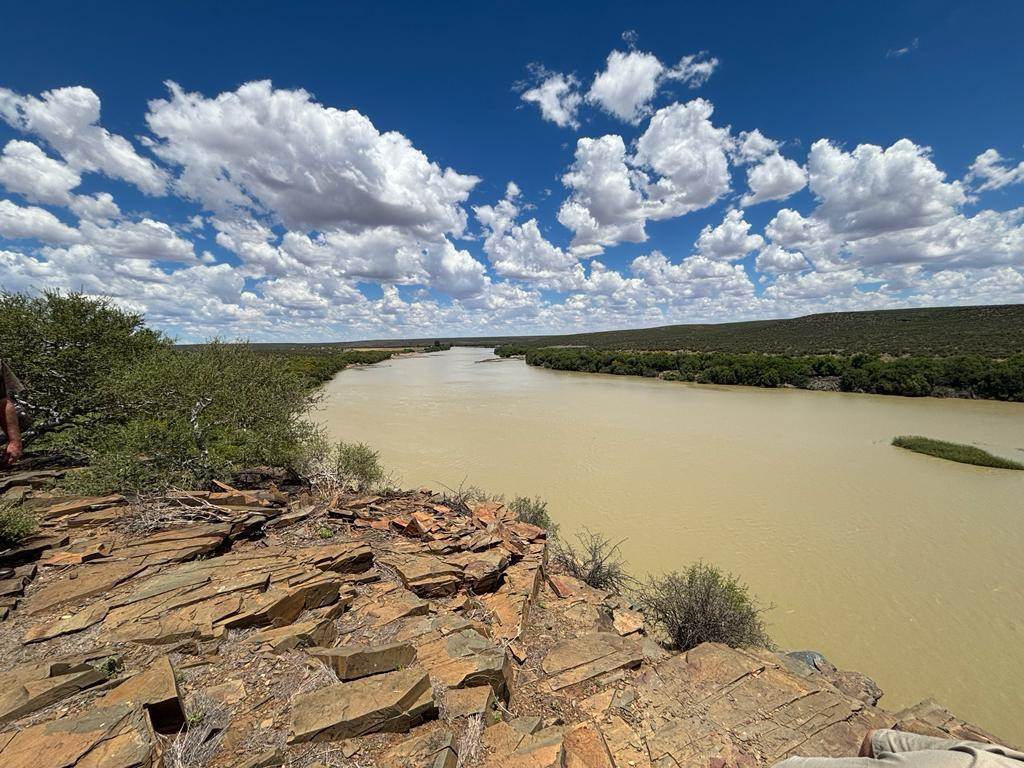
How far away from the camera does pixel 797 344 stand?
7231cm

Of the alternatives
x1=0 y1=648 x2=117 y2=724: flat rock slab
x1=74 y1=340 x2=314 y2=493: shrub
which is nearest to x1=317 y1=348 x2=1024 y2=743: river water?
x1=74 y1=340 x2=314 y2=493: shrub

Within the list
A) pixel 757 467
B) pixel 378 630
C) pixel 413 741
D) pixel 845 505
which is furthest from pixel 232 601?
pixel 757 467

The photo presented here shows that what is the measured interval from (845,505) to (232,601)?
59.3 feet

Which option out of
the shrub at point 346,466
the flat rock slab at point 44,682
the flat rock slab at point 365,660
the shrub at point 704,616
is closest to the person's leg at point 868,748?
the flat rock slab at point 365,660

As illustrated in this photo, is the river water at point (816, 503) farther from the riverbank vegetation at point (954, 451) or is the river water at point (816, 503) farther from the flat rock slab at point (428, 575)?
the flat rock slab at point (428, 575)

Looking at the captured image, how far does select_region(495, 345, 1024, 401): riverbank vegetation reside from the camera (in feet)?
111

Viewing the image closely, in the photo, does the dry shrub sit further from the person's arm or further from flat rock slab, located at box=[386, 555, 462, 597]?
the person's arm

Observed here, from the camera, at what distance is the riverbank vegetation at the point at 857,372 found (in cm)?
3394

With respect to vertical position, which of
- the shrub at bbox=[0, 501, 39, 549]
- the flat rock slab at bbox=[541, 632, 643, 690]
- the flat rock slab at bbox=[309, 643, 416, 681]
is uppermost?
the shrub at bbox=[0, 501, 39, 549]

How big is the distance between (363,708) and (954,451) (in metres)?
27.7

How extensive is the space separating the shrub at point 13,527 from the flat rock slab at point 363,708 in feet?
17.8

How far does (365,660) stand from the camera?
3668 millimetres

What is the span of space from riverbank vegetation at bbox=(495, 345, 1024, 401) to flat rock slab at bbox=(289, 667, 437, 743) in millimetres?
48508

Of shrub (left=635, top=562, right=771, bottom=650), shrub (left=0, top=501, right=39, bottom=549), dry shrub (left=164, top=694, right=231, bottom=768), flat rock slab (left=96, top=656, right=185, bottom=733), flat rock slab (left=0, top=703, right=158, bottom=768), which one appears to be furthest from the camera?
shrub (left=635, top=562, right=771, bottom=650)
